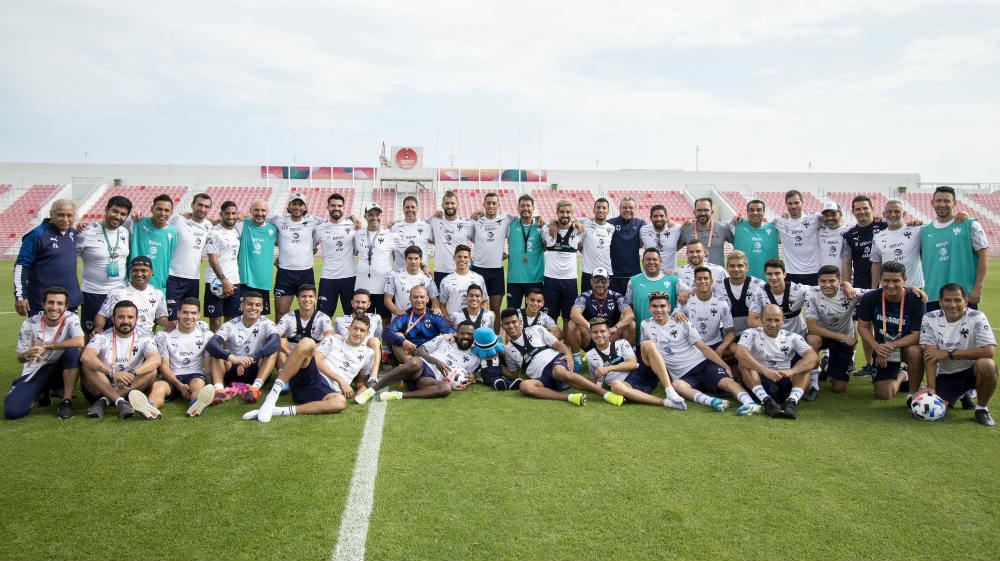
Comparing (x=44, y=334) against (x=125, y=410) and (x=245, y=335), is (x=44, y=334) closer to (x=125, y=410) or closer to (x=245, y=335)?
(x=125, y=410)

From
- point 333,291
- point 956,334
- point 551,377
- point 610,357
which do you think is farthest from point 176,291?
point 956,334

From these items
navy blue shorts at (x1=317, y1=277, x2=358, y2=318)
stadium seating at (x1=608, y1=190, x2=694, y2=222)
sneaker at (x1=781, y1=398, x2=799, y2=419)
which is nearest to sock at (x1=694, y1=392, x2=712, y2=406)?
sneaker at (x1=781, y1=398, x2=799, y2=419)

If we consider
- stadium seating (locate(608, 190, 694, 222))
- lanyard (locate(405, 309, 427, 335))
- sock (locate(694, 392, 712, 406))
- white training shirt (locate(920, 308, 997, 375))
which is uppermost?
stadium seating (locate(608, 190, 694, 222))

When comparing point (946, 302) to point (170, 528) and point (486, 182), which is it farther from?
point (486, 182)

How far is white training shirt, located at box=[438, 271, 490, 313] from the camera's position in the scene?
7219mm

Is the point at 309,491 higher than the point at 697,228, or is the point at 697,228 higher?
the point at 697,228

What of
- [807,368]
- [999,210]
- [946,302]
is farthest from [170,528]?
[999,210]

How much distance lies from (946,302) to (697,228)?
3015 mm

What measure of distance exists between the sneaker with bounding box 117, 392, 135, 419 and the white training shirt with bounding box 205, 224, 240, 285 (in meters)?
2.27

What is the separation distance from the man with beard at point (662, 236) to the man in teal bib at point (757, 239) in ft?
2.94

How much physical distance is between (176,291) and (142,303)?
3.16 feet

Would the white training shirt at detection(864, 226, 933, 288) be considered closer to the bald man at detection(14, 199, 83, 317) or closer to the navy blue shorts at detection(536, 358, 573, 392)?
the navy blue shorts at detection(536, 358, 573, 392)

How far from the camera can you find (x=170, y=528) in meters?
3.18

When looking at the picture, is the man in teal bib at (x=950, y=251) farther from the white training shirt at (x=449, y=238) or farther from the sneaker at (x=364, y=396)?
the sneaker at (x=364, y=396)
